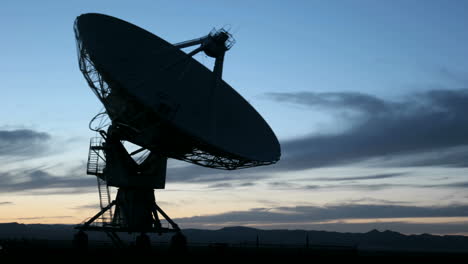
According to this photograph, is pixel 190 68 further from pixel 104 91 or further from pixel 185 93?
pixel 104 91

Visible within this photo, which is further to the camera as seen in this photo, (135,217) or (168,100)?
(135,217)

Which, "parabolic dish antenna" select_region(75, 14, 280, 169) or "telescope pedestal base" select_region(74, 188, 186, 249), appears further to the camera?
"telescope pedestal base" select_region(74, 188, 186, 249)

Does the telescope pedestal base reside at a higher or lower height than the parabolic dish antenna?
lower

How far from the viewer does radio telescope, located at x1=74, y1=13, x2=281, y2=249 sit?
126 ft

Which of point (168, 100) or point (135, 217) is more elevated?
point (168, 100)

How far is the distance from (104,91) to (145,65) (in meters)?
4.01

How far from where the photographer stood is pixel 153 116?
38.3 metres

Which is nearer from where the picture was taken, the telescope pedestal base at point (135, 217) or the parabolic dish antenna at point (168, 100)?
the parabolic dish antenna at point (168, 100)

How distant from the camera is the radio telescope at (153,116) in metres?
38.4

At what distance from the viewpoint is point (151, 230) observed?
45688 mm

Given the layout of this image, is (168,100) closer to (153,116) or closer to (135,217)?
(153,116)

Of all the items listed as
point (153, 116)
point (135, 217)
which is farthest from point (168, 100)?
point (135, 217)

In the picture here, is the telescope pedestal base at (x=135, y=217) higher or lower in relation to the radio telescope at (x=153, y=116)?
lower

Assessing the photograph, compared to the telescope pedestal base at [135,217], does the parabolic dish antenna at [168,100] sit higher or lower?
higher
